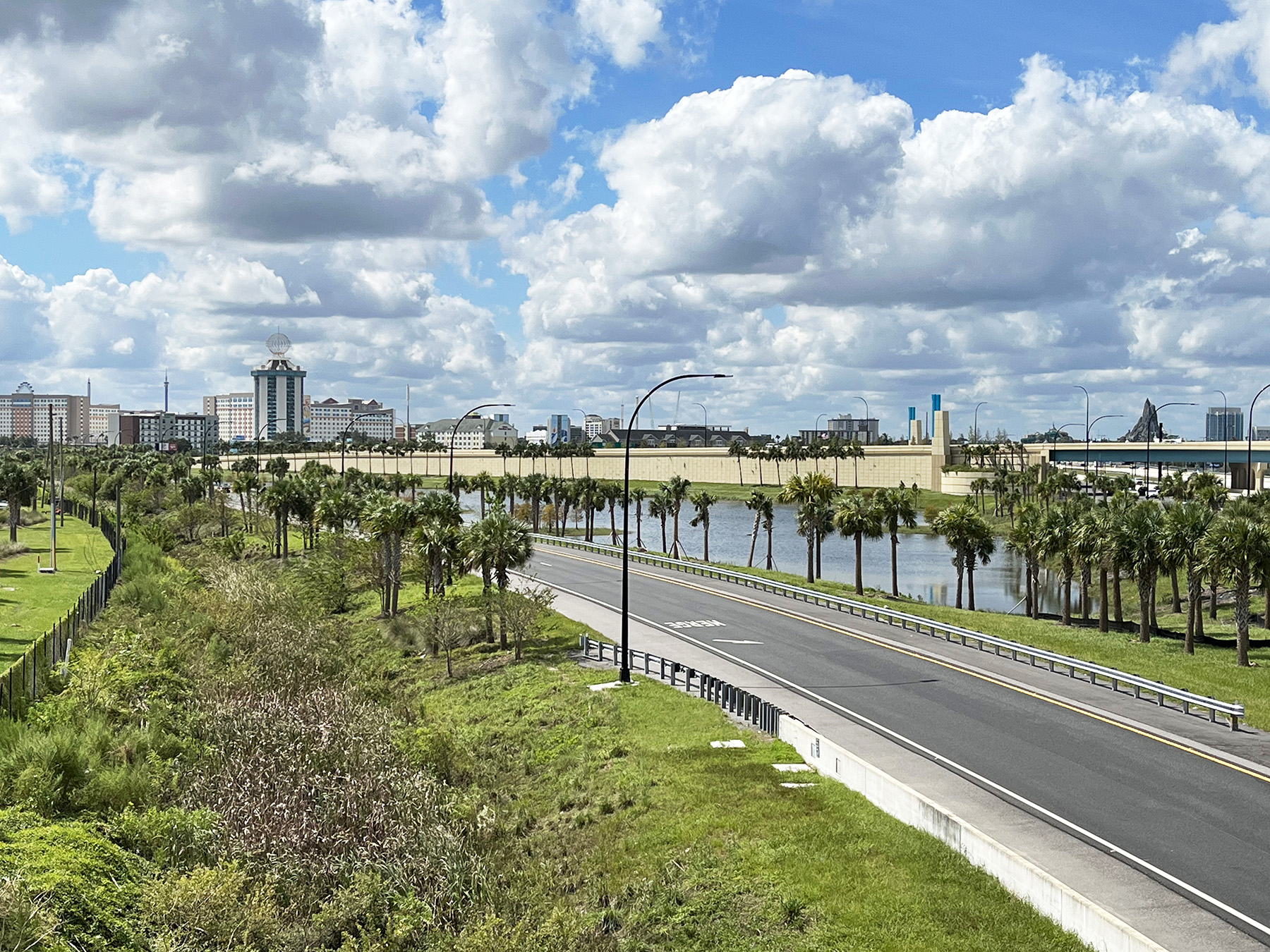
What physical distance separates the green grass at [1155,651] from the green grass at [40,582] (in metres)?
36.5

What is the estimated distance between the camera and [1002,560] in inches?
3890

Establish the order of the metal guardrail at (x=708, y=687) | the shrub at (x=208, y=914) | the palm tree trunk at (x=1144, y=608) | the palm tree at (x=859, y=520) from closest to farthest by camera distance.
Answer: the shrub at (x=208, y=914), the metal guardrail at (x=708, y=687), the palm tree trunk at (x=1144, y=608), the palm tree at (x=859, y=520)

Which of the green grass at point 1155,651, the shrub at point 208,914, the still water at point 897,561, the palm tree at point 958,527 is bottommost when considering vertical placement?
the still water at point 897,561

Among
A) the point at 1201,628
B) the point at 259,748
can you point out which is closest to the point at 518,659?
the point at 259,748

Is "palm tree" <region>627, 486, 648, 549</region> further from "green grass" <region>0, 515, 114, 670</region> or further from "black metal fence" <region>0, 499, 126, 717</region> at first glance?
"black metal fence" <region>0, 499, 126, 717</region>

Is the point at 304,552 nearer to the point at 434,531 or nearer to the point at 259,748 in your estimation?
the point at 434,531

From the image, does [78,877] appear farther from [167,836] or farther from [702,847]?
[702,847]

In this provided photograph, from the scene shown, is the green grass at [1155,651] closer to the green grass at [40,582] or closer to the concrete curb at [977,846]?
the concrete curb at [977,846]

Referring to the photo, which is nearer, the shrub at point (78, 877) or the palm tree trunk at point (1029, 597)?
the shrub at point (78, 877)

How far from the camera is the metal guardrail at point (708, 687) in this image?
97.8 ft

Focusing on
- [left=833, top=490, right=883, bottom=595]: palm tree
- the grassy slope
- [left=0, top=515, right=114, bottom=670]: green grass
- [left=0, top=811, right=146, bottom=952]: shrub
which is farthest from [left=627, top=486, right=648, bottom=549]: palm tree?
[left=0, top=811, right=146, bottom=952]: shrub

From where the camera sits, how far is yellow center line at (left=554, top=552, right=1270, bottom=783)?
85.4 ft

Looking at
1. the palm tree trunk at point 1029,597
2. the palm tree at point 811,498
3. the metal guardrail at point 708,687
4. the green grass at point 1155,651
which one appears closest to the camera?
the metal guardrail at point 708,687

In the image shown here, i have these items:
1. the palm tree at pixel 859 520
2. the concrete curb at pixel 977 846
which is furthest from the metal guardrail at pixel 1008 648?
the concrete curb at pixel 977 846
